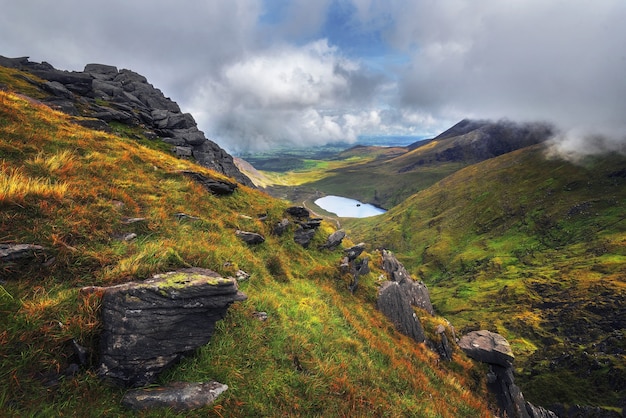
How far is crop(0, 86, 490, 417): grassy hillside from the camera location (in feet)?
19.1

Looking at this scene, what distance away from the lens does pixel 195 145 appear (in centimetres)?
4888

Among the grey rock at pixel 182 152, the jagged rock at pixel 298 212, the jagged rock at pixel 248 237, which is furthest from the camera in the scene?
the grey rock at pixel 182 152

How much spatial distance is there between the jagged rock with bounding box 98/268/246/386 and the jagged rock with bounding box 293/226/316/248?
15.6 m

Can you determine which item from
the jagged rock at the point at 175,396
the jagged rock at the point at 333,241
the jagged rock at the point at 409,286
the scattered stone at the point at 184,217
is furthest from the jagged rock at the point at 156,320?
the jagged rock at the point at 409,286

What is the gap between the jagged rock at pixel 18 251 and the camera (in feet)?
22.3

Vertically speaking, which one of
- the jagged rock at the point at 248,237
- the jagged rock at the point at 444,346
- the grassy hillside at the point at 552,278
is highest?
the jagged rock at the point at 248,237

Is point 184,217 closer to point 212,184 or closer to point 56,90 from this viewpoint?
point 212,184

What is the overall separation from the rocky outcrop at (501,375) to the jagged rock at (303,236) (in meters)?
15.2

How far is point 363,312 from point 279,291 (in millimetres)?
7950

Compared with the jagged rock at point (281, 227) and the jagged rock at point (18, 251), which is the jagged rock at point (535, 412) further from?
the jagged rock at point (18, 251)

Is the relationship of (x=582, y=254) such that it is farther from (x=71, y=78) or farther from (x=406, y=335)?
(x=71, y=78)

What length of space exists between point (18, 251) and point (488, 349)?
27.8 m

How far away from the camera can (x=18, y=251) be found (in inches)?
275

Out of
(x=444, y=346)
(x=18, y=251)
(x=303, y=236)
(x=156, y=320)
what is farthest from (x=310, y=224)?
(x=18, y=251)
